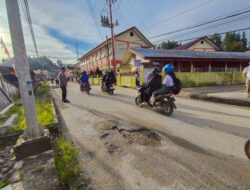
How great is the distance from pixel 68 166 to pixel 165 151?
1810 mm

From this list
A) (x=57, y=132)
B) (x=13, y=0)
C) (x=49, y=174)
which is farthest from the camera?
(x=57, y=132)

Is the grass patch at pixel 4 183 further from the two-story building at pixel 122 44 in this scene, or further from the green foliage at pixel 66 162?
the two-story building at pixel 122 44

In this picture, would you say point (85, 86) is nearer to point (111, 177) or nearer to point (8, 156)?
point (8, 156)

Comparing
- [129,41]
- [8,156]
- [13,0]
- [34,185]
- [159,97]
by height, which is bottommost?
[8,156]

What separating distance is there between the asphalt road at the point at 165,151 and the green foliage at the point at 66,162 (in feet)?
0.63

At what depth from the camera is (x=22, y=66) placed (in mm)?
2906

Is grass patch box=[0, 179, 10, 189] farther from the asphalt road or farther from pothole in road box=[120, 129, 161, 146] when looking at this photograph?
pothole in road box=[120, 129, 161, 146]

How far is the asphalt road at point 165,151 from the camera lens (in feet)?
8.20

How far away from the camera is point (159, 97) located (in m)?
6.25

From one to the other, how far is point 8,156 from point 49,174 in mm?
1879

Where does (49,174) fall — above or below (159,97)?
below

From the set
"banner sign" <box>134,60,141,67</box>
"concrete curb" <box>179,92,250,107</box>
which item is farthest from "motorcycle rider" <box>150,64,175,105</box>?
"banner sign" <box>134,60,141,67</box>

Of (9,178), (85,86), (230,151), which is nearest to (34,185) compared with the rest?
(9,178)

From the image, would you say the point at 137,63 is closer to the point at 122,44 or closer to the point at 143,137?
the point at 143,137
